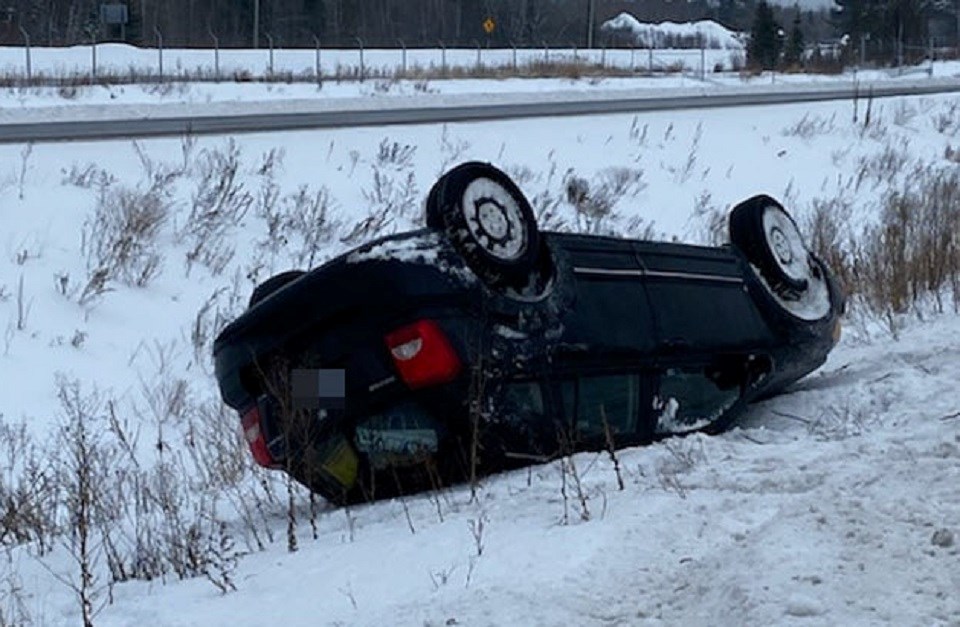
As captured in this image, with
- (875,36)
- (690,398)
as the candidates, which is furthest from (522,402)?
(875,36)

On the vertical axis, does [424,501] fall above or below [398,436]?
below

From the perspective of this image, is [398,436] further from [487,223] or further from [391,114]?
[391,114]

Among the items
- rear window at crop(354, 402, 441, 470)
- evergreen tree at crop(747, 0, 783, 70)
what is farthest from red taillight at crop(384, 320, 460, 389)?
evergreen tree at crop(747, 0, 783, 70)

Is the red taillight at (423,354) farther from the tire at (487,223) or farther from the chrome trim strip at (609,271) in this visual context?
the chrome trim strip at (609,271)

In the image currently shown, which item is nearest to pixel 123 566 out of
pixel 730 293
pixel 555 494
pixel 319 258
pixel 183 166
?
pixel 555 494

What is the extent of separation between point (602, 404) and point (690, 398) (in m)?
0.54

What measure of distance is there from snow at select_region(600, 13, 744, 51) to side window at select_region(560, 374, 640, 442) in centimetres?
8506

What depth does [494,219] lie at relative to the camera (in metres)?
5.57

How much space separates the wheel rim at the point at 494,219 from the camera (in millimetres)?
5445

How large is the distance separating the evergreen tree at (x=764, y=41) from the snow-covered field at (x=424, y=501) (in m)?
52.5

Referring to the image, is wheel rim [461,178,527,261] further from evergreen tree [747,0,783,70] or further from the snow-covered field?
evergreen tree [747,0,783,70]

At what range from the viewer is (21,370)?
10320 mm

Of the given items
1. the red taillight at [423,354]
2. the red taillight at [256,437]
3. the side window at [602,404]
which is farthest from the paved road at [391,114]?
the red taillight at [423,354]

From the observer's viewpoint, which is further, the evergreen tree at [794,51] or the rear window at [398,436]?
the evergreen tree at [794,51]
